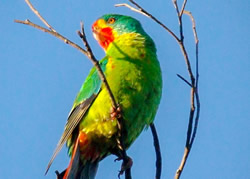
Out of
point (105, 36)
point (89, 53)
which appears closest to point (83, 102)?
point (105, 36)

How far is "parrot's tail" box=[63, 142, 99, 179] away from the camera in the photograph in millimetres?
4199

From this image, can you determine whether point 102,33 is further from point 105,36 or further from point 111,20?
point 111,20

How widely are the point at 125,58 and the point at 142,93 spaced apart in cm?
43

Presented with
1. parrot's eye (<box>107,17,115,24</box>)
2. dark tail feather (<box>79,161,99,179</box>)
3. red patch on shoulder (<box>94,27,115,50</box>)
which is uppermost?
parrot's eye (<box>107,17,115,24</box>)

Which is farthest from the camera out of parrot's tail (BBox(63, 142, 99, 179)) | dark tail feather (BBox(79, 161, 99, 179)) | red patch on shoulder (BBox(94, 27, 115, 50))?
red patch on shoulder (BBox(94, 27, 115, 50))

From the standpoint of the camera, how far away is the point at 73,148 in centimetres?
456

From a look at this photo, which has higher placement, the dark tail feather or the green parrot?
the green parrot

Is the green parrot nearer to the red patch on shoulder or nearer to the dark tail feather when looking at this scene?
the dark tail feather

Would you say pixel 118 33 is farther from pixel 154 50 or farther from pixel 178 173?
pixel 178 173

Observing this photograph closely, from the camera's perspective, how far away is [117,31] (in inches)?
209

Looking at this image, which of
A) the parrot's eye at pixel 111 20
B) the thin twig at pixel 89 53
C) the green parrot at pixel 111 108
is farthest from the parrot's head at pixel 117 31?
the thin twig at pixel 89 53

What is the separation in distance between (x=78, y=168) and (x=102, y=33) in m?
1.74

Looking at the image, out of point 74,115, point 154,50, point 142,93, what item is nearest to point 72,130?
point 74,115

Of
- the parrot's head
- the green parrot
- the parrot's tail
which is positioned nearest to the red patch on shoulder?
the parrot's head
